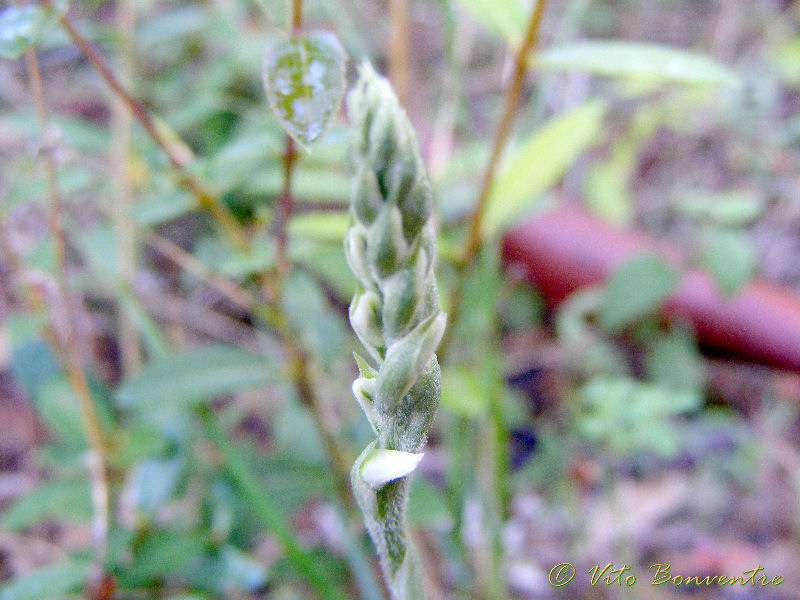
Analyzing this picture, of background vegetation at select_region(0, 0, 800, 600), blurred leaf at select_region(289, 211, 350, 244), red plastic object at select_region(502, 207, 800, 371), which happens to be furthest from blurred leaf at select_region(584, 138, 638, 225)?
blurred leaf at select_region(289, 211, 350, 244)

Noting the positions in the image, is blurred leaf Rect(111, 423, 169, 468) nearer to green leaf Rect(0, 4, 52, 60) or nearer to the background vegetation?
the background vegetation

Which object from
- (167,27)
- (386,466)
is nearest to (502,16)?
(386,466)

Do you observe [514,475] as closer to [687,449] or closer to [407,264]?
[687,449]

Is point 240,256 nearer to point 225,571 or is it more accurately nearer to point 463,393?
point 463,393

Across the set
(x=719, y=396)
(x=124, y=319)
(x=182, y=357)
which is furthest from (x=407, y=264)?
(x=719, y=396)

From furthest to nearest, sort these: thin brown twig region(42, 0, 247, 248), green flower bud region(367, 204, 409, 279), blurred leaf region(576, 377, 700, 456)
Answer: blurred leaf region(576, 377, 700, 456) → thin brown twig region(42, 0, 247, 248) → green flower bud region(367, 204, 409, 279)

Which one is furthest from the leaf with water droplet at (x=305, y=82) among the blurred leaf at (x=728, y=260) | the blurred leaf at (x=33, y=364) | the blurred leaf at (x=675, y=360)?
the blurred leaf at (x=675, y=360)
